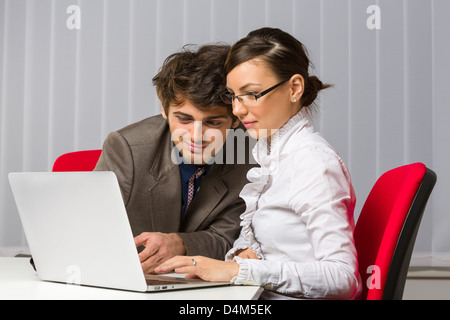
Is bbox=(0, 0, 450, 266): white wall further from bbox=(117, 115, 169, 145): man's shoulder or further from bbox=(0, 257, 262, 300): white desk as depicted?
bbox=(0, 257, 262, 300): white desk

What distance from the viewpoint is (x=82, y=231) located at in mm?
919

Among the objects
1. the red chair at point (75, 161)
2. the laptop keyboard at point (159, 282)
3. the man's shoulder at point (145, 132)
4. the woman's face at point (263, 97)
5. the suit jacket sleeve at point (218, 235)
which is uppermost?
the woman's face at point (263, 97)

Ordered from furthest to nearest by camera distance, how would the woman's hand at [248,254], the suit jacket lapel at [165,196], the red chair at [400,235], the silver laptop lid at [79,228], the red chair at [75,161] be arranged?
the red chair at [75,161]
the suit jacket lapel at [165,196]
the woman's hand at [248,254]
the red chair at [400,235]
the silver laptop lid at [79,228]

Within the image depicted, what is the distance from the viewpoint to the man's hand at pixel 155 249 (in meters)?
1.31

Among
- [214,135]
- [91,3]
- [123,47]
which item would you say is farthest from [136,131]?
[91,3]

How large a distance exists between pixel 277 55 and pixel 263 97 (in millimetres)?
113

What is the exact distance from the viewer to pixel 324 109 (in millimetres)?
2432

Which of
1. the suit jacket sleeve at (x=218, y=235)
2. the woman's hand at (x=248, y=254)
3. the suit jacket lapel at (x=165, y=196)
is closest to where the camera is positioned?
the woman's hand at (x=248, y=254)

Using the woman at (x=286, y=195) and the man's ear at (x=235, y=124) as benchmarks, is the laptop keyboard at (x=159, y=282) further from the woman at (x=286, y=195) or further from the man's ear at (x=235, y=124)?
the man's ear at (x=235, y=124)

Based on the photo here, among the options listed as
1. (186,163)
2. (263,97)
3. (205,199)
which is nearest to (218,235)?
(205,199)

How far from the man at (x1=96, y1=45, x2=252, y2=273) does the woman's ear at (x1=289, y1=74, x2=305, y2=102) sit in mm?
272

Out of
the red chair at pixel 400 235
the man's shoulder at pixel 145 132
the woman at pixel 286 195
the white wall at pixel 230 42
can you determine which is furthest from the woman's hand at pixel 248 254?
the white wall at pixel 230 42

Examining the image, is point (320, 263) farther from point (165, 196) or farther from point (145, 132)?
point (145, 132)

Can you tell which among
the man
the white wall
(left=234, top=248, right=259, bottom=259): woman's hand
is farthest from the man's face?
the white wall
